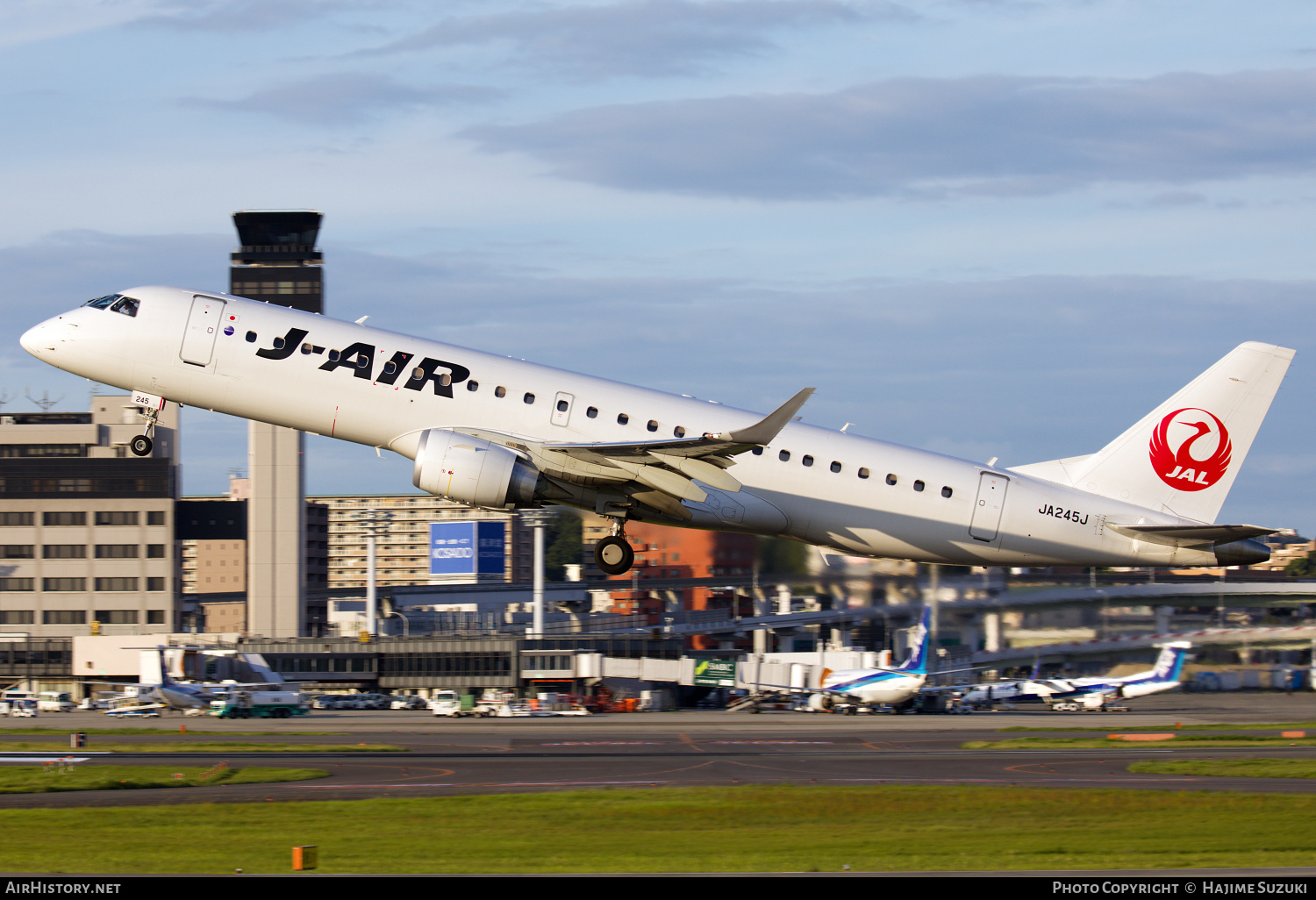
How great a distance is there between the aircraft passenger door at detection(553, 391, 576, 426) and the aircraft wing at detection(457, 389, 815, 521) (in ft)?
1.93

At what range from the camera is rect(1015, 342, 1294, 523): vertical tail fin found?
119 ft

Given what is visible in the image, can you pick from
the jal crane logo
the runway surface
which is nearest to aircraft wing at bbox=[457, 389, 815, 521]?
the runway surface

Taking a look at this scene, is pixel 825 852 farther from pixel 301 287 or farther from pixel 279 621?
pixel 301 287

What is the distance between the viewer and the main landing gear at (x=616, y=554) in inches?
1348

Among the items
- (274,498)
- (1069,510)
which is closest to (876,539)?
(1069,510)

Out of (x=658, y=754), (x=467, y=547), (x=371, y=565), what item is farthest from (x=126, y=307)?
(x=467, y=547)

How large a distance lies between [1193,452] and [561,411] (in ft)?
57.5

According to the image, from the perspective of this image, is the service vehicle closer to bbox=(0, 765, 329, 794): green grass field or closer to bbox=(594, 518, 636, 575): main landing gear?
bbox=(0, 765, 329, 794): green grass field

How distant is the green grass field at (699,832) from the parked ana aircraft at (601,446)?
21.7 feet

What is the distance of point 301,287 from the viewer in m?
148

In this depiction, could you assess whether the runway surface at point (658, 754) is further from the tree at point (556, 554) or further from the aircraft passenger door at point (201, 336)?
the tree at point (556, 554)

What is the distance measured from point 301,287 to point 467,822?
129 m

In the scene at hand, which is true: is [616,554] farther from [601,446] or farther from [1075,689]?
[1075,689]

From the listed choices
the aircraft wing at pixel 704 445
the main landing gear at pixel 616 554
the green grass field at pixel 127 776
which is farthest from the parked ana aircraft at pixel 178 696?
the aircraft wing at pixel 704 445
